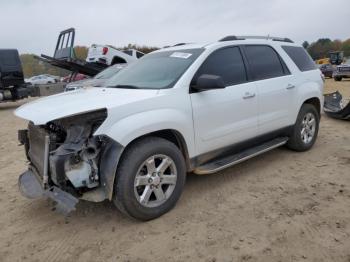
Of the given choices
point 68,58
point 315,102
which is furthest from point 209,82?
point 68,58

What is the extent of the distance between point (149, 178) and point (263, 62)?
8.13 feet

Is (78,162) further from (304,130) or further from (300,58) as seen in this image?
(300,58)

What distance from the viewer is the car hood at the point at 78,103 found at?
3.12 meters

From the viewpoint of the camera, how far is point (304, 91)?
17.4 ft

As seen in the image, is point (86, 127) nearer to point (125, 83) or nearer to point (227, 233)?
point (125, 83)

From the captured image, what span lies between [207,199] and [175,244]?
0.99 meters

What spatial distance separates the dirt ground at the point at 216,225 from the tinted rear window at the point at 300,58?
1642 mm

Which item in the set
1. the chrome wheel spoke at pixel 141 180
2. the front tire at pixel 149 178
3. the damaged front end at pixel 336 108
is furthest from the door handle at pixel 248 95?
the damaged front end at pixel 336 108

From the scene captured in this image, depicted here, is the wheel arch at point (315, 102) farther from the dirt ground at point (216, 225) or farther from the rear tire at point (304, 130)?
the dirt ground at point (216, 225)

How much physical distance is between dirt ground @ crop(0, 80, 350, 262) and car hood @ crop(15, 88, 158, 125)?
1182 millimetres

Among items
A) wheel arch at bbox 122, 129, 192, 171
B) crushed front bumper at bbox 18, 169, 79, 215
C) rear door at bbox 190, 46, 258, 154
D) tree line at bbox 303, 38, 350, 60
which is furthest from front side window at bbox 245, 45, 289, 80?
tree line at bbox 303, 38, 350, 60

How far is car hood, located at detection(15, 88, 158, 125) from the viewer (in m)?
3.12

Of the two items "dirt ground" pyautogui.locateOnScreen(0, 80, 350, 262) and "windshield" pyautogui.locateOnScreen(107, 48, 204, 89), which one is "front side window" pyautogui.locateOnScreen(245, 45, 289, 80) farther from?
"dirt ground" pyautogui.locateOnScreen(0, 80, 350, 262)

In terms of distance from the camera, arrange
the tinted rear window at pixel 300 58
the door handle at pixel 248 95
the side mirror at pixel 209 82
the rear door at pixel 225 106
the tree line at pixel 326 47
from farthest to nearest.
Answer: the tree line at pixel 326 47 → the tinted rear window at pixel 300 58 → the door handle at pixel 248 95 → the rear door at pixel 225 106 → the side mirror at pixel 209 82
